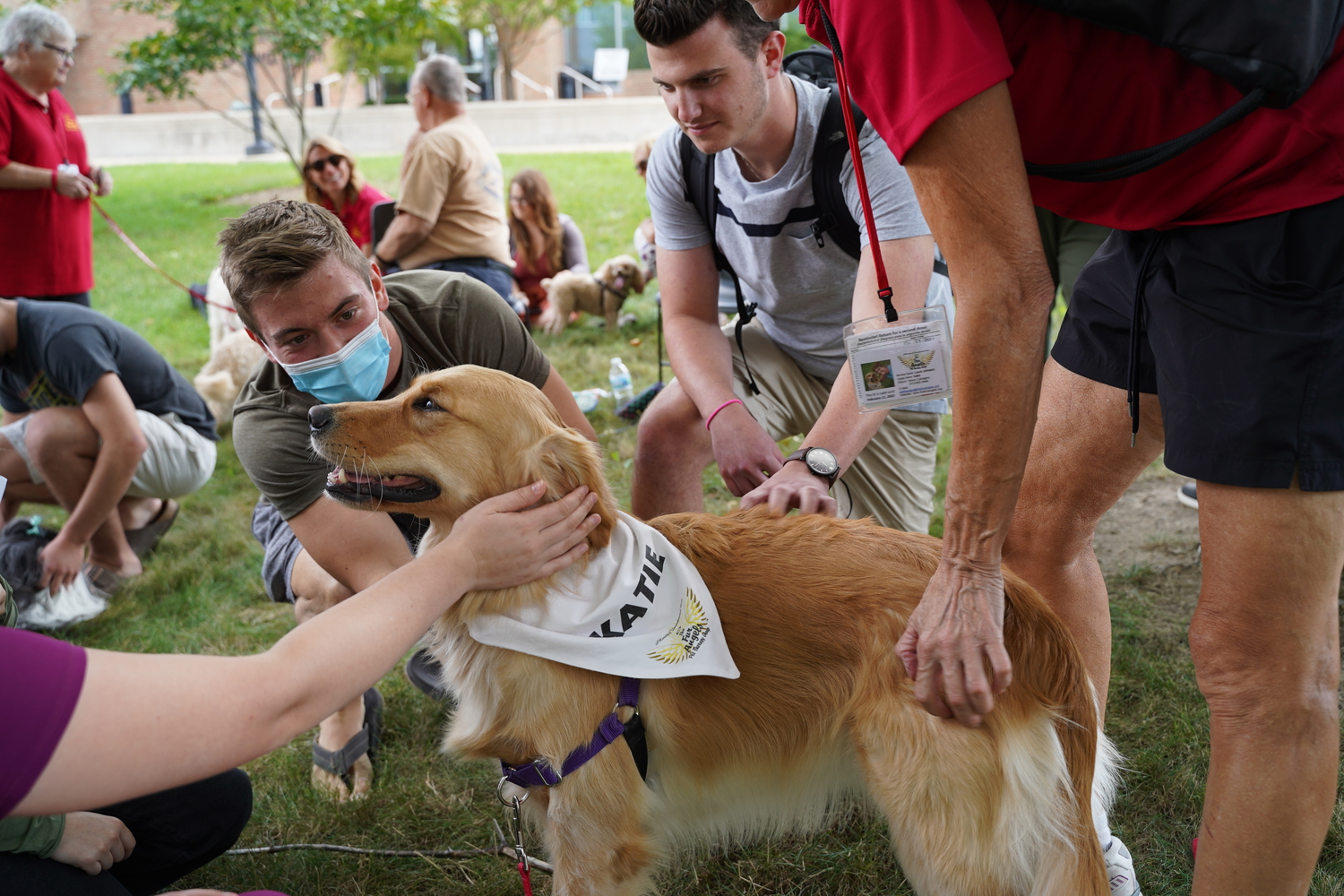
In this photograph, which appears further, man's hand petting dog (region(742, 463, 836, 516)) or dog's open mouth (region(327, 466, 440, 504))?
man's hand petting dog (region(742, 463, 836, 516))

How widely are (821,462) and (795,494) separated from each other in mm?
170

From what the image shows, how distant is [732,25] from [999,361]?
163 centimetres

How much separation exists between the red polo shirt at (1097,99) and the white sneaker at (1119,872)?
4.74 feet

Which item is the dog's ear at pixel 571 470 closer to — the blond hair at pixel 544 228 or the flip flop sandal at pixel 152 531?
the flip flop sandal at pixel 152 531

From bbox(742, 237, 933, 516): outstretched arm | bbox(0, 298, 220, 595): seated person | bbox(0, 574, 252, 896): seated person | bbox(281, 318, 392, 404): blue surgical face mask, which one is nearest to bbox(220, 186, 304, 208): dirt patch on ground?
bbox(0, 298, 220, 595): seated person

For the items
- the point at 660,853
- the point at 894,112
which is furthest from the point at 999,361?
the point at 660,853

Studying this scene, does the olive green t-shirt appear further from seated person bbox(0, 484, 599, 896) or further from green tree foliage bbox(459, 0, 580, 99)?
green tree foliage bbox(459, 0, 580, 99)

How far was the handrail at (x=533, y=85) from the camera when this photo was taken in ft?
107

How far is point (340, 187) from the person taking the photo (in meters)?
7.03

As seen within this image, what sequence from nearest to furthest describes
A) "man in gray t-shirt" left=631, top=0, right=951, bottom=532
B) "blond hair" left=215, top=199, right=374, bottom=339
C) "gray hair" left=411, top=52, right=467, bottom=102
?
1. "blond hair" left=215, top=199, right=374, bottom=339
2. "man in gray t-shirt" left=631, top=0, right=951, bottom=532
3. "gray hair" left=411, top=52, right=467, bottom=102

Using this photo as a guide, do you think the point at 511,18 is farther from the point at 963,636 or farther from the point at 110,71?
the point at 963,636

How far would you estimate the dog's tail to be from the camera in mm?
1852

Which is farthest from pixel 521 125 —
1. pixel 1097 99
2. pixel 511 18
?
pixel 1097 99

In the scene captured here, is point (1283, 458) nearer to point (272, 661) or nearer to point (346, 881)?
point (272, 661)
